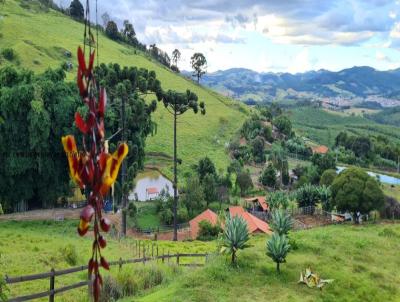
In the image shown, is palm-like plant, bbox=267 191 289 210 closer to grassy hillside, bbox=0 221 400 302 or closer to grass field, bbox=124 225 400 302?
grassy hillside, bbox=0 221 400 302

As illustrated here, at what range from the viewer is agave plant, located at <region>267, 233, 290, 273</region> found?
1588cm

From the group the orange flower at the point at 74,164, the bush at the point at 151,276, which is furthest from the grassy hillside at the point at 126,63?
the orange flower at the point at 74,164

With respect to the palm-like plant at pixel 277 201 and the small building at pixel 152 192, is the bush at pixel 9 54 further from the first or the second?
the palm-like plant at pixel 277 201

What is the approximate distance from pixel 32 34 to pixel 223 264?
263 feet

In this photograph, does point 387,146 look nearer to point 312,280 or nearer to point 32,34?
point 32,34

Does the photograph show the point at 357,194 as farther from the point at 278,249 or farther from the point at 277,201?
the point at 278,249

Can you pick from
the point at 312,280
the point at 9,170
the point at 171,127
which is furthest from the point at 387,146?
the point at 312,280

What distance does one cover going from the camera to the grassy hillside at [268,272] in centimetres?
1416

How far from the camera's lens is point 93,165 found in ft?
6.23

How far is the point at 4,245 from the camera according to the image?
80.0 feet

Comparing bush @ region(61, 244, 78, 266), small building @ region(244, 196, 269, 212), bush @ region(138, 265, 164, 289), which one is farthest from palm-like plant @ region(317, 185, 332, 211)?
bush @ region(138, 265, 164, 289)

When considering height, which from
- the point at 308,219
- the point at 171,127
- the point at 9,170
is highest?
the point at 171,127

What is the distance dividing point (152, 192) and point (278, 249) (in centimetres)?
3820

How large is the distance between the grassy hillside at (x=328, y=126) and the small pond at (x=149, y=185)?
74257mm
